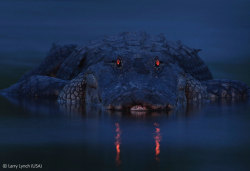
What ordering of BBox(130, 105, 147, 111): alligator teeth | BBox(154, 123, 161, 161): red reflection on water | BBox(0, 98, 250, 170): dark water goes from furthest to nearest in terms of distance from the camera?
BBox(130, 105, 147, 111): alligator teeth
BBox(154, 123, 161, 161): red reflection on water
BBox(0, 98, 250, 170): dark water

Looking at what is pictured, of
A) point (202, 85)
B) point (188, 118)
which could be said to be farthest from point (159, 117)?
point (202, 85)

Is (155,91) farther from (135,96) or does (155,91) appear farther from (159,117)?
(159,117)

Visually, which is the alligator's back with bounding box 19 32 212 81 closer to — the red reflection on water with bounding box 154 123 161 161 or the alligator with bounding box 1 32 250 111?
the alligator with bounding box 1 32 250 111

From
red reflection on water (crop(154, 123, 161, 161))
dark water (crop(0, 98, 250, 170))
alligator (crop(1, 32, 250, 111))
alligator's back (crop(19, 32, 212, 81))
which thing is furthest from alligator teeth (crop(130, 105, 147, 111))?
alligator's back (crop(19, 32, 212, 81))

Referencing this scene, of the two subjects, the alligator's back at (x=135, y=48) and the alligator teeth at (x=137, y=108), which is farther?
the alligator's back at (x=135, y=48)

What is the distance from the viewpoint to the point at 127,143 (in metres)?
3.44

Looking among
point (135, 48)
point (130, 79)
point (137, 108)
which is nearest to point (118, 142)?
point (137, 108)

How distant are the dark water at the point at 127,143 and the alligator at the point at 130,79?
4.33 feet

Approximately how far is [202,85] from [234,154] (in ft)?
22.6

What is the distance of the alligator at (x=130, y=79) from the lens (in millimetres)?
6738

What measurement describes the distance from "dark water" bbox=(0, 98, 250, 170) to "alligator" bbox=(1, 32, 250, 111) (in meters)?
1.32

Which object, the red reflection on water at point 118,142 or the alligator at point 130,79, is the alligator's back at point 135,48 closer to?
the alligator at point 130,79

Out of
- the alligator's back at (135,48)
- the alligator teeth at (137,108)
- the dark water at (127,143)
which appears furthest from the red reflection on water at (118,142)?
the alligator's back at (135,48)

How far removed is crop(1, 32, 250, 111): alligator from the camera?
674 cm
